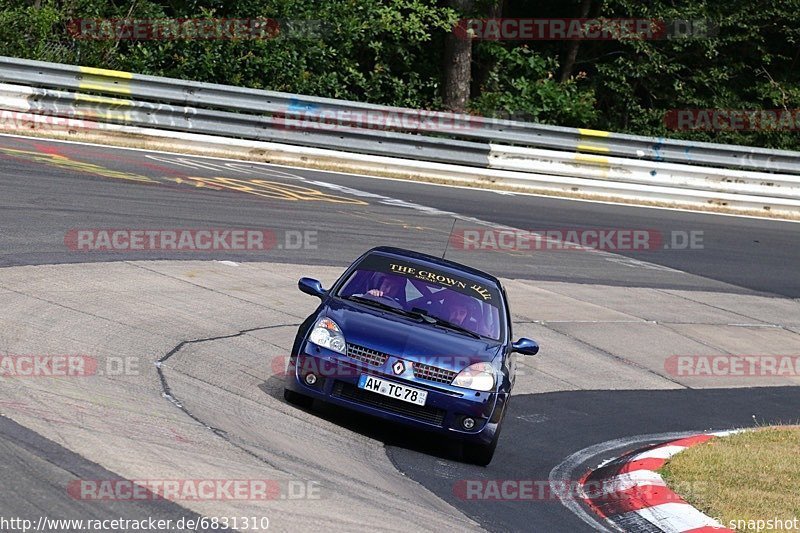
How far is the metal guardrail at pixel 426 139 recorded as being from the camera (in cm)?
2002

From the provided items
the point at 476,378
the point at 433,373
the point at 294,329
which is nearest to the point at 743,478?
the point at 476,378

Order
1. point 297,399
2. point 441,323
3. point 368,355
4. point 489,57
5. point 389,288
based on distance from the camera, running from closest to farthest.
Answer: point 368,355, point 297,399, point 441,323, point 389,288, point 489,57

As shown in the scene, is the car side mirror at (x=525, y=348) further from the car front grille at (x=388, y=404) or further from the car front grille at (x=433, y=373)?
the car front grille at (x=388, y=404)

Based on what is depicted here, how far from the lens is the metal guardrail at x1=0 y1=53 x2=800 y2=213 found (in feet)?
65.7

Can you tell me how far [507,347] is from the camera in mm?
9750

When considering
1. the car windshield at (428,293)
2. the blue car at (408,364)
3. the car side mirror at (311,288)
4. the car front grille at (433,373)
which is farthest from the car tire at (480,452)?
the car side mirror at (311,288)

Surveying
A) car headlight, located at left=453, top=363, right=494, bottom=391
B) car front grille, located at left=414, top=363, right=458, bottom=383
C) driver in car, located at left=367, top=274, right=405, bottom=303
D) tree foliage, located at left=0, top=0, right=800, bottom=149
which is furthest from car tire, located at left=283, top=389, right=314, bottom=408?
tree foliage, located at left=0, top=0, right=800, bottom=149

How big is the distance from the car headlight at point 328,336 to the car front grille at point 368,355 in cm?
8

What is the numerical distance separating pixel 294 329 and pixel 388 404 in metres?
3.41

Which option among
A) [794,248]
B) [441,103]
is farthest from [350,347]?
[441,103]

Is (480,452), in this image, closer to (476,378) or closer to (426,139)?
(476,378)

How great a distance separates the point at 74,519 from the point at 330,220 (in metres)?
11.6

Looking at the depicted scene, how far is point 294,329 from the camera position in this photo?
12.1 metres

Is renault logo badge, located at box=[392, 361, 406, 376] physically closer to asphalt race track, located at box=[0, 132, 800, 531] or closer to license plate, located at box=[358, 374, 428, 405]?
license plate, located at box=[358, 374, 428, 405]
